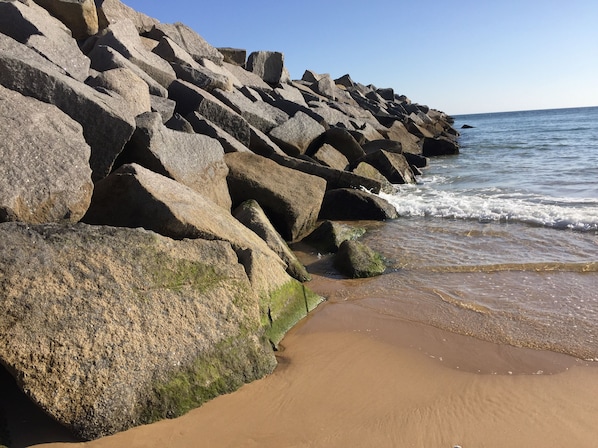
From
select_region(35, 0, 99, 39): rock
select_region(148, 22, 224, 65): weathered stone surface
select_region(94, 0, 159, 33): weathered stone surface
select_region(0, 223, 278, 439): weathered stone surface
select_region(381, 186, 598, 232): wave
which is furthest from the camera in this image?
select_region(148, 22, 224, 65): weathered stone surface

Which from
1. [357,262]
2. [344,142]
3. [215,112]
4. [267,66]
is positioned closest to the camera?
[357,262]

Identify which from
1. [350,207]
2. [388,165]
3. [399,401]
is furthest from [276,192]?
[388,165]

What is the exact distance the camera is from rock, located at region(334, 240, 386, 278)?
4.88m

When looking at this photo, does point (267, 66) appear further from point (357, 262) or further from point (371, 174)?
point (357, 262)

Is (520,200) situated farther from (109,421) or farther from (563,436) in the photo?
(109,421)

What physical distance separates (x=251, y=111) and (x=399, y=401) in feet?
21.0

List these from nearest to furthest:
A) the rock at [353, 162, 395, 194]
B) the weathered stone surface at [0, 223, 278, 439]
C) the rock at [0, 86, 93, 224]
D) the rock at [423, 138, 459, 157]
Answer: the weathered stone surface at [0, 223, 278, 439] < the rock at [0, 86, 93, 224] < the rock at [353, 162, 395, 194] < the rock at [423, 138, 459, 157]

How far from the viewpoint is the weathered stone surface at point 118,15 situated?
32.3ft

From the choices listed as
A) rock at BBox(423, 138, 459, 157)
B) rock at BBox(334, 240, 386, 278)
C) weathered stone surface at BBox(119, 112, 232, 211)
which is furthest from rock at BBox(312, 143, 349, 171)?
rock at BBox(423, 138, 459, 157)

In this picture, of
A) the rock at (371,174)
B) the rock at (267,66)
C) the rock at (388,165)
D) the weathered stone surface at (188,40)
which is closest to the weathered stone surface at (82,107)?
the rock at (371,174)

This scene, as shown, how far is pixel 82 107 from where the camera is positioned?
4.27 metres

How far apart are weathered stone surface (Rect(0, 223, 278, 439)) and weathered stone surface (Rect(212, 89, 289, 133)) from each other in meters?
5.42

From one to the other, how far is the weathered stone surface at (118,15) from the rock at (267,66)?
3.36 metres

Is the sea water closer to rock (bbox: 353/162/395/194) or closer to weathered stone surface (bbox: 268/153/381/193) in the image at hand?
rock (bbox: 353/162/395/194)
